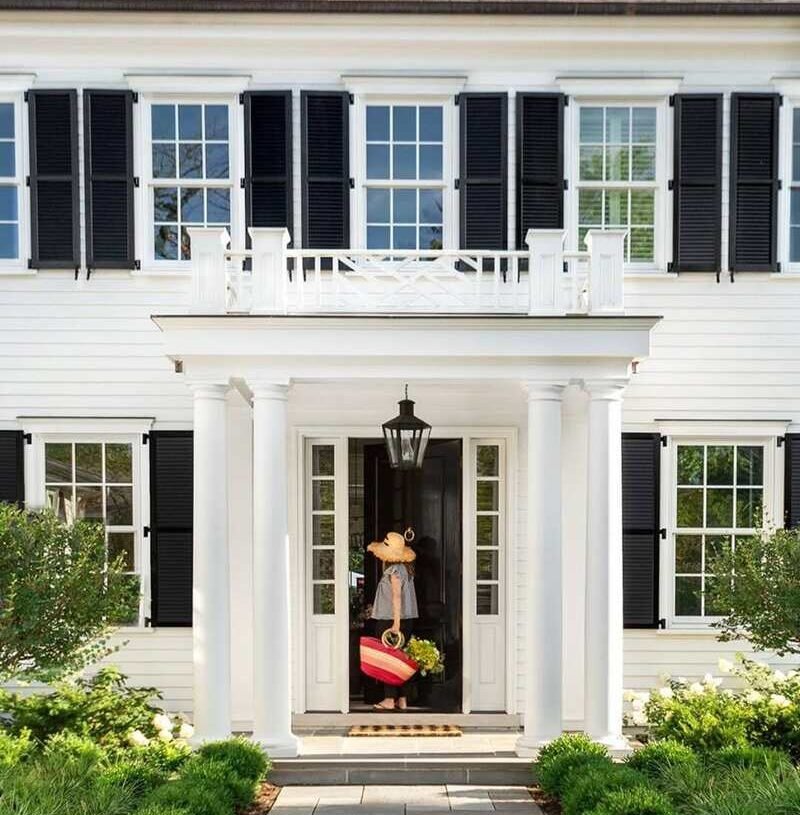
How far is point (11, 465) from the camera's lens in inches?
360

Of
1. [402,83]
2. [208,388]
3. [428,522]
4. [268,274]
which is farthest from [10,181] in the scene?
[428,522]

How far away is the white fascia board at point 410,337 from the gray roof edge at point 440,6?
3.81 meters

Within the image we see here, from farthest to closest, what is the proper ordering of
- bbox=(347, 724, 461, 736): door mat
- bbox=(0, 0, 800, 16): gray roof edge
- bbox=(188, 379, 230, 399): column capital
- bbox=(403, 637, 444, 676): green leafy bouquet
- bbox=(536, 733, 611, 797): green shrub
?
bbox=(403, 637, 444, 676): green leafy bouquet
bbox=(0, 0, 800, 16): gray roof edge
bbox=(347, 724, 461, 736): door mat
bbox=(188, 379, 230, 399): column capital
bbox=(536, 733, 611, 797): green shrub

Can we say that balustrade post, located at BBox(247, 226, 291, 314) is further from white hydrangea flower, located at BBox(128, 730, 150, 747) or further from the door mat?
the door mat

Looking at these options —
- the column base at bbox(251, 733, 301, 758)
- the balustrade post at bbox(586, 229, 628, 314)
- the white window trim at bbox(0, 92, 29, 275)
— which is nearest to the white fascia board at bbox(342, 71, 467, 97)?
the balustrade post at bbox(586, 229, 628, 314)

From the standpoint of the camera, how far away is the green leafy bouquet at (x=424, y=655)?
29.3 ft

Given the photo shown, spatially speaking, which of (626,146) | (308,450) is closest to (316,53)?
(626,146)

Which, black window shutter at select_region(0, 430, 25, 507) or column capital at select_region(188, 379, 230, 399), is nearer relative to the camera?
column capital at select_region(188, 379, 230, 399)

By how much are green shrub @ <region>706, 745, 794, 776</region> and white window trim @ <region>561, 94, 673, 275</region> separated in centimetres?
502

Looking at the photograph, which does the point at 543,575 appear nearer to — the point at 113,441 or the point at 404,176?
the point at 404,176

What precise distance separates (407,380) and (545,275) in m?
1.58

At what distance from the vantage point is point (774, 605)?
7.67 m

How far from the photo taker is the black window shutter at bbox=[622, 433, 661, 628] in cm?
915

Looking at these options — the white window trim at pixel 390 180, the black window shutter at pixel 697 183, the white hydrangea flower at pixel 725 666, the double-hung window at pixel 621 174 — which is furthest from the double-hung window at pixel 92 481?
the black window shutter at pixel 697 183
